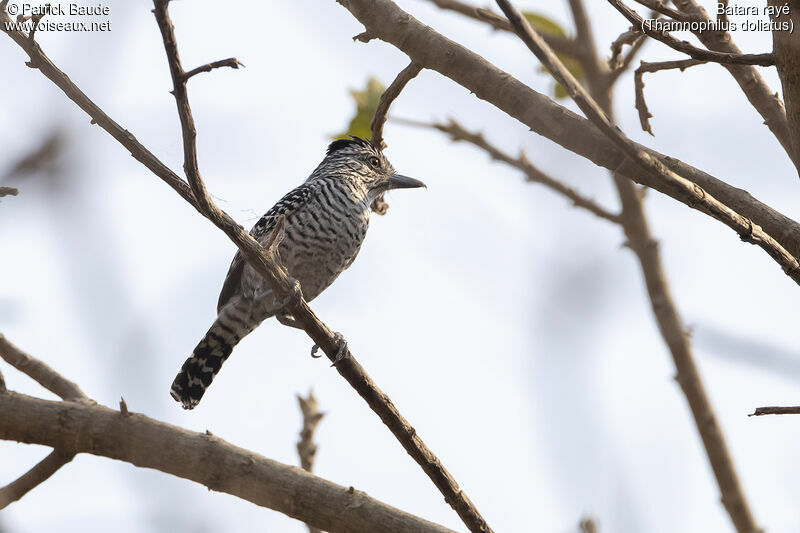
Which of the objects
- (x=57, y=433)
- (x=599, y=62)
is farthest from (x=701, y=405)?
(x=57, y=433)

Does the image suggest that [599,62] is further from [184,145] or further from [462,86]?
[184,145]

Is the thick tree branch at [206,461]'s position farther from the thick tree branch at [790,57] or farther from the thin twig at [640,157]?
the thick tree branch at [790,57]

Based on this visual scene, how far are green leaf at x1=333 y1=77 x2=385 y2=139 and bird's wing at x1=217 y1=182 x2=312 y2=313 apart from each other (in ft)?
2.52

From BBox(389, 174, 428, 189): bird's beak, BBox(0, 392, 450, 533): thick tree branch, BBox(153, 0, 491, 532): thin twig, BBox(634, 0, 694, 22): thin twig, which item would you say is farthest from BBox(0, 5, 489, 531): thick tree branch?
BBox(389, 174, 428, 189): bird's beak

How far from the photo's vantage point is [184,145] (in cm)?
250

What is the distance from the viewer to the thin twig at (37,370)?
11.7 ft

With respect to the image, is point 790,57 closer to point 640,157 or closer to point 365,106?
point 640,157

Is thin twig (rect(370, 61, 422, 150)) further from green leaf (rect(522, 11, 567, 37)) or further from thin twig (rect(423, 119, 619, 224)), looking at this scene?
green leaf (rect(522, 11, 567, 37))

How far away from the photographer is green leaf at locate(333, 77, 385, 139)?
4.65 metres

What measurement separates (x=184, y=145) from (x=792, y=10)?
1652mm

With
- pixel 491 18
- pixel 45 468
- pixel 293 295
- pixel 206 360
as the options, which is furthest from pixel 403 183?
pixel 45 468

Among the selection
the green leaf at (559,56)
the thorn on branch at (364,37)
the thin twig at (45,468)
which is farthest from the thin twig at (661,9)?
the thin twig at (45,468)

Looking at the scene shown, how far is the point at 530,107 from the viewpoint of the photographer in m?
2.96

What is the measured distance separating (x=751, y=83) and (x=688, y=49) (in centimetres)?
75
